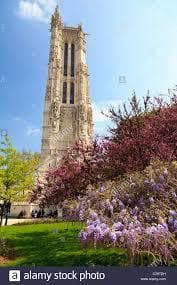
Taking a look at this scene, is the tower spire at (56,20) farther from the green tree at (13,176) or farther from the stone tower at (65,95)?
the green tree at (13,176)

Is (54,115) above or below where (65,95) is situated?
below

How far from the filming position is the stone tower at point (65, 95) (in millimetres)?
70000

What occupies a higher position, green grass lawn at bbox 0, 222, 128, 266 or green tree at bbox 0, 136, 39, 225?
green tree at bbox 0, 136, 39, 225

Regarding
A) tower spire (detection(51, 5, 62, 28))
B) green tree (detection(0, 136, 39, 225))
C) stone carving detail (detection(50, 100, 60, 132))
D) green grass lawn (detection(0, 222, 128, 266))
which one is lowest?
green grass lawn (detection(0, 222, 128, 266))

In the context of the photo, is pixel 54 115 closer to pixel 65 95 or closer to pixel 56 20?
pixel 65 95

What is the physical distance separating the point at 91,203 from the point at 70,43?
75.8 m

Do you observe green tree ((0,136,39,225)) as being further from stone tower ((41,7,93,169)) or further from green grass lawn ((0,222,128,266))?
stone tower ((41,7,93,169))

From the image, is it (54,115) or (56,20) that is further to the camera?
(56,20)

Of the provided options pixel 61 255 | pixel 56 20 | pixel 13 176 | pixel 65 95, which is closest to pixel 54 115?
pixel 65 95

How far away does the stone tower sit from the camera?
2756 inches

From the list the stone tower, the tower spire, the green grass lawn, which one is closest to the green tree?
the green grass lawn

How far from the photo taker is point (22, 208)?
146 ft

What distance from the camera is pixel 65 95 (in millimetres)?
76812

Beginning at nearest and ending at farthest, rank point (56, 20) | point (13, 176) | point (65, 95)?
1. point (13, 176)
2. point (65, 95)
3. point (56, 20)
